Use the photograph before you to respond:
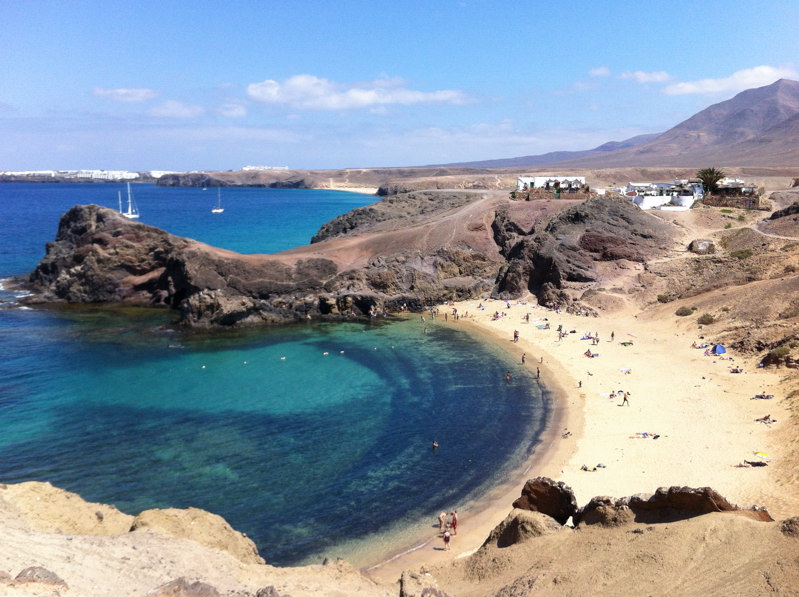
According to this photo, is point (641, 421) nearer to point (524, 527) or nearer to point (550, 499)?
point (550, 499)

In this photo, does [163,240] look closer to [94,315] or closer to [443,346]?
[94,315]

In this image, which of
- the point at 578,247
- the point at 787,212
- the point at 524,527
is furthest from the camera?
the point at 787,212

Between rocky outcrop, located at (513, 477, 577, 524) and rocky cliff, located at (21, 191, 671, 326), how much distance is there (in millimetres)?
33453

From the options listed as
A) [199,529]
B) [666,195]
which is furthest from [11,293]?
[666,195]

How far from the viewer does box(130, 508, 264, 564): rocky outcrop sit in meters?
13.6

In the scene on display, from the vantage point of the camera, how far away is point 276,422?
91.9ft

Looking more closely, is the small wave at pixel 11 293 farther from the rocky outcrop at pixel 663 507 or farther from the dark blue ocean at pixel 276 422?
the rocky outcrop at pixel 663 507

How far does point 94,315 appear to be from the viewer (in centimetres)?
4803

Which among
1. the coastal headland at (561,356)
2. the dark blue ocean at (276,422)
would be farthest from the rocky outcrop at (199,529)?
the dark blue ocean at (276,422)

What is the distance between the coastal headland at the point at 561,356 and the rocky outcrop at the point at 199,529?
0.11m

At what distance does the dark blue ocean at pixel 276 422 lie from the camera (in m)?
21.2

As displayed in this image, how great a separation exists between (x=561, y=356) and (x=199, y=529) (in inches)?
1089

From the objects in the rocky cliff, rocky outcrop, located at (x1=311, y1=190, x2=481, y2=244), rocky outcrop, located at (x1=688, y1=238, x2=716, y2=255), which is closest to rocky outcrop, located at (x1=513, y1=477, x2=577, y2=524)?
the rocky cliff

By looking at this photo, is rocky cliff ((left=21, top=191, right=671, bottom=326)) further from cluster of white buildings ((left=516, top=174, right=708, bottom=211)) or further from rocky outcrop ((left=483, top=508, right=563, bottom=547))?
rocky outcrop ((left=483, top=508, right=563, bottom=547))
